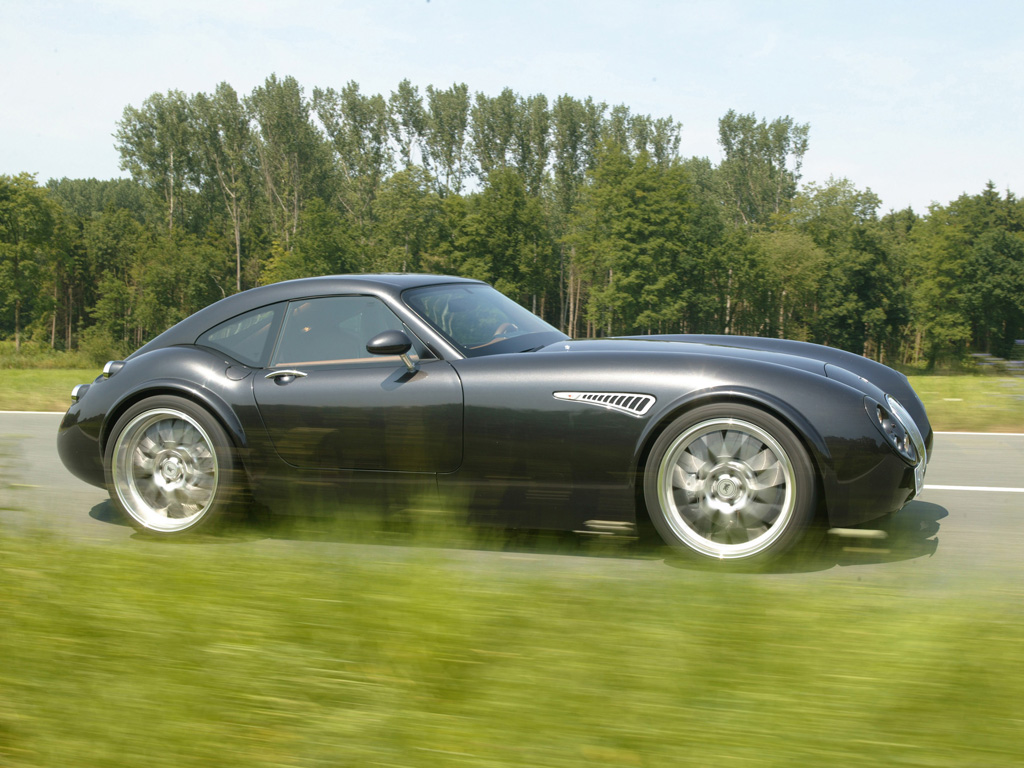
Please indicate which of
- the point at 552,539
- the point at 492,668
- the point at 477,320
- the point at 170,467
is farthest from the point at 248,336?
the point at 492,668

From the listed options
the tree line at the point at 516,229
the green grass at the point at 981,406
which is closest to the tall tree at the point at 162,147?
the tree line at the point at 516,229

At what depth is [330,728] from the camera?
2314 millimetres

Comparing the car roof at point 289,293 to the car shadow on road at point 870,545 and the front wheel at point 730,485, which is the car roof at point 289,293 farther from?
the car shadow on road at point 870,545

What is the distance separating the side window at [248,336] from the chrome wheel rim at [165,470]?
0.43m

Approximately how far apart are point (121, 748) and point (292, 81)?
265 ft

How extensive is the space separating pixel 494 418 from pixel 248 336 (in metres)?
1.59

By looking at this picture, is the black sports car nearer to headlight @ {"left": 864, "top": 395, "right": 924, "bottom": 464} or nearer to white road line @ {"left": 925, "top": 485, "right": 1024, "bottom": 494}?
headlight @ {"left": 864, "top": 395, "right": 924, "bottom": 464}

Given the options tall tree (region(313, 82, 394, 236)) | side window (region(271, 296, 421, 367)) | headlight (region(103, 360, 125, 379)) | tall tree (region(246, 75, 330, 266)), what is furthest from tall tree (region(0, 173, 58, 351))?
side window (region(271, 296, 421, 367))

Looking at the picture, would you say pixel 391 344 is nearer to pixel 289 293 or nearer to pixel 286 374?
pixel 286 374

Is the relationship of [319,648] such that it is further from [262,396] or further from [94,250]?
[94,250]

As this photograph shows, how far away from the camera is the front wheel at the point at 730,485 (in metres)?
4.00

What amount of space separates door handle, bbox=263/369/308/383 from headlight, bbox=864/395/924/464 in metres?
2.70

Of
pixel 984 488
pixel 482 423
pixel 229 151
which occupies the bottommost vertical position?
pixel 984 488

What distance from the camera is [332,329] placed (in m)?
4.94
